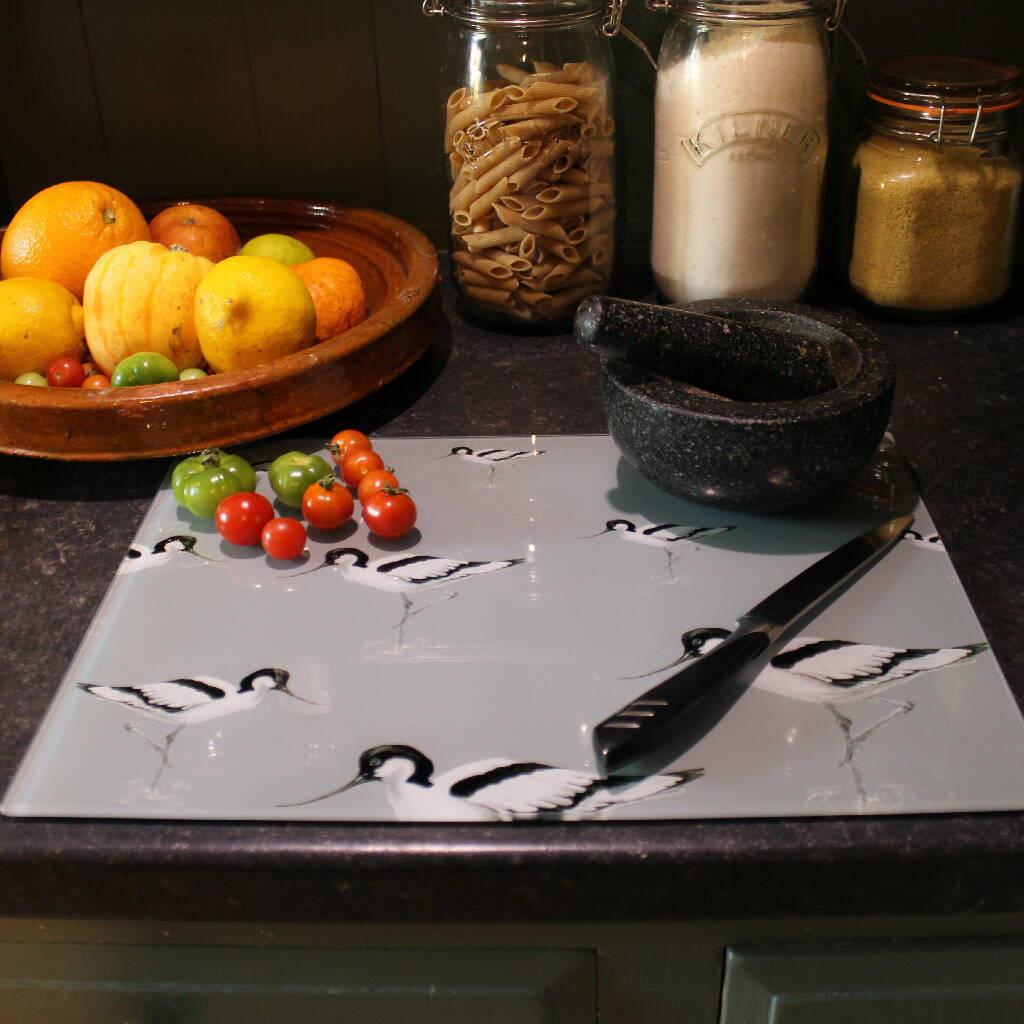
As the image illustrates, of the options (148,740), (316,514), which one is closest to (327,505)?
(316,514)

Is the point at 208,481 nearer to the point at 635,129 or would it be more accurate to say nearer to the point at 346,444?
the point at 346,444

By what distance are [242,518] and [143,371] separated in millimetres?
195

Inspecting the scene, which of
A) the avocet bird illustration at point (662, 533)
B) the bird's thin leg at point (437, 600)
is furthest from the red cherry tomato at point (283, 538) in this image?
the avocet bird illustration at point (662, 533)

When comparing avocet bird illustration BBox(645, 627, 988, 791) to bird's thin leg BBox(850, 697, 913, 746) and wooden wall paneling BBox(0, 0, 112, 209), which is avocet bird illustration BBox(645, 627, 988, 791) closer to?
bird's thin leg BBox(850, 697, 913, 746)

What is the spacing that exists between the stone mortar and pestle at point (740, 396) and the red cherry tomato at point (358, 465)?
0.60 feet

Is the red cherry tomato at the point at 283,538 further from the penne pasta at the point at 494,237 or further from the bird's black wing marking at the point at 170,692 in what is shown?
the penne pasta at the point at 494,237

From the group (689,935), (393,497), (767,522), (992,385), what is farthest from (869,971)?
(992,385)

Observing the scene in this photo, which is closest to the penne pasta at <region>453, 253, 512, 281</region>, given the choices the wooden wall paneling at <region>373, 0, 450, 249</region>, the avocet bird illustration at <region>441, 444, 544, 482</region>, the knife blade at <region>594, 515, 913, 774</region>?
the wooden wall paneling at <region>373, 0, 450, 249</region>

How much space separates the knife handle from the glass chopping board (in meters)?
0.02

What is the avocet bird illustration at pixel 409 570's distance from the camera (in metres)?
0.74

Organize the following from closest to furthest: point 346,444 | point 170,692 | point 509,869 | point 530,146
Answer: point 509,869, point 170,692, point 346,444, point 530,146

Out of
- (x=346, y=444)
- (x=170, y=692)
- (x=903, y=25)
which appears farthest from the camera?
(x=903, y=25)

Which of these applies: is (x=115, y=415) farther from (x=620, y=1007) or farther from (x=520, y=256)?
(x=620, y=1007)

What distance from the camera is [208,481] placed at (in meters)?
0.80
